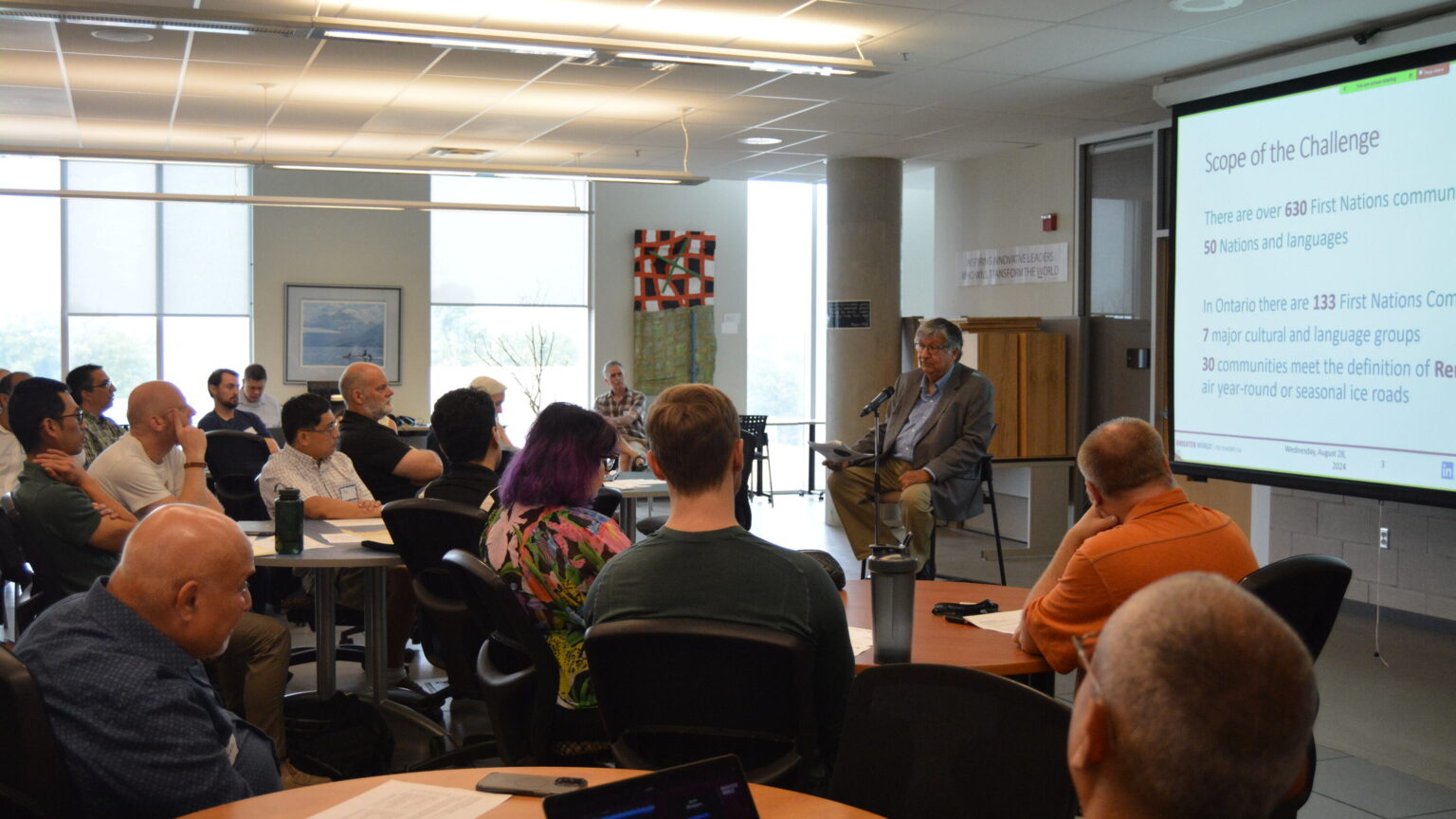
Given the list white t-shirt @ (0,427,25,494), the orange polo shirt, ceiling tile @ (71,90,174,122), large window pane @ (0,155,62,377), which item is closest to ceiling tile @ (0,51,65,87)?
ceiling tile @ (71,90,174,122)

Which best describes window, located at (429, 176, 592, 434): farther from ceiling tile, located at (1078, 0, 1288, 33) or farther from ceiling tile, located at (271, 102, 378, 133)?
ceiling tile, located at (1078, 0, 1288, 33)

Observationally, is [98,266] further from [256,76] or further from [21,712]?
[21,712]

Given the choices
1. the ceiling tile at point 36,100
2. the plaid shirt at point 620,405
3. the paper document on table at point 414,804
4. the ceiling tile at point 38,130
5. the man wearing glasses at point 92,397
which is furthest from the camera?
the plaid shirt at point 620,405

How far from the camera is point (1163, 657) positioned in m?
0.90

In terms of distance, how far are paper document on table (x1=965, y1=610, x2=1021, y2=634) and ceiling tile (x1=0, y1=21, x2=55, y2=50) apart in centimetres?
543

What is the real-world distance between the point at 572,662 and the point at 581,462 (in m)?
0.54

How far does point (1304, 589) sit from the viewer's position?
262 centimetres

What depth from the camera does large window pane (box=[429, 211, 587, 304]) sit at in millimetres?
12047

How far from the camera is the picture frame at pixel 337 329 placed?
1152 cm

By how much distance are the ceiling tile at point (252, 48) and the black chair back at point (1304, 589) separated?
5.29 metres

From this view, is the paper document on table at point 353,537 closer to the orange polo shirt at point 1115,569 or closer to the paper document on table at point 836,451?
the orange polo shirt at point 1115,569

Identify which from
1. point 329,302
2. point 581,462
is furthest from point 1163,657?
point 329,302

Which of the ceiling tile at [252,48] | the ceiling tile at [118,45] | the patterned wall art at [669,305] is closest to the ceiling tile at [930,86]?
the ceiling tile at [252,48]

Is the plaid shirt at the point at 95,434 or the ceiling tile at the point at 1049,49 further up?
the ceiling tile at the point at 1049,49
